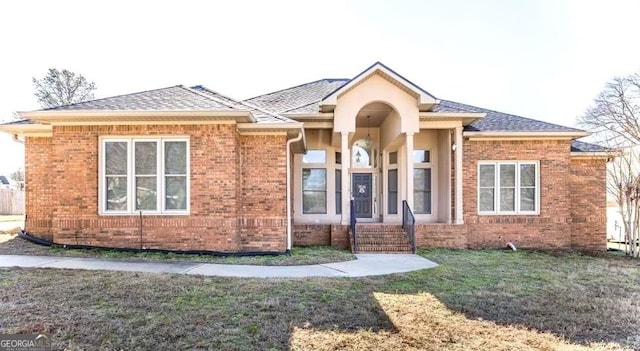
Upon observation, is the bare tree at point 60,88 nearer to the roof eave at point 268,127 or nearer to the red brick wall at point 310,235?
the roof eave at point 268,127

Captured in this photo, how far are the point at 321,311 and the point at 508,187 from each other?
32.5ft

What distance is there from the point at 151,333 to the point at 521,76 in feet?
83.3

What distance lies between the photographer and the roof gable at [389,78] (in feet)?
36.5

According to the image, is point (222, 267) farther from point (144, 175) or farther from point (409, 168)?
point (409, 168)

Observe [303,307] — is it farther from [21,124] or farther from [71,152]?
[21,124]

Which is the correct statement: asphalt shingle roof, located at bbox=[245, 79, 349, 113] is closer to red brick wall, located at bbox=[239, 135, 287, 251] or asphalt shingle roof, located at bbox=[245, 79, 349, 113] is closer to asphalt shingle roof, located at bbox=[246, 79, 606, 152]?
asphalt shingle roof, located at bbox=[246, 79, 606, 152]

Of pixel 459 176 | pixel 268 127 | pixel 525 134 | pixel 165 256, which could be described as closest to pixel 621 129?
pixel 525 134

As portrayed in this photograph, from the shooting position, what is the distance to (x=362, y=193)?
47.3 ft

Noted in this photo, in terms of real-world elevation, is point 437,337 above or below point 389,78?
below

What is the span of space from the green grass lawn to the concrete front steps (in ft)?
10.3

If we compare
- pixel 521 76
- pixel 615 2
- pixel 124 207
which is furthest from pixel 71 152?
pixel 521 76

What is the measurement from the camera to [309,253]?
995 cm

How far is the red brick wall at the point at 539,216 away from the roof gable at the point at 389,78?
302 centimetres

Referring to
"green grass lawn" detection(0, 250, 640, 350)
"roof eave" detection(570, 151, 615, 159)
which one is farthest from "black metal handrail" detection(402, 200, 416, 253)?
"roof eave" detection(570, 151, 615, 159)
